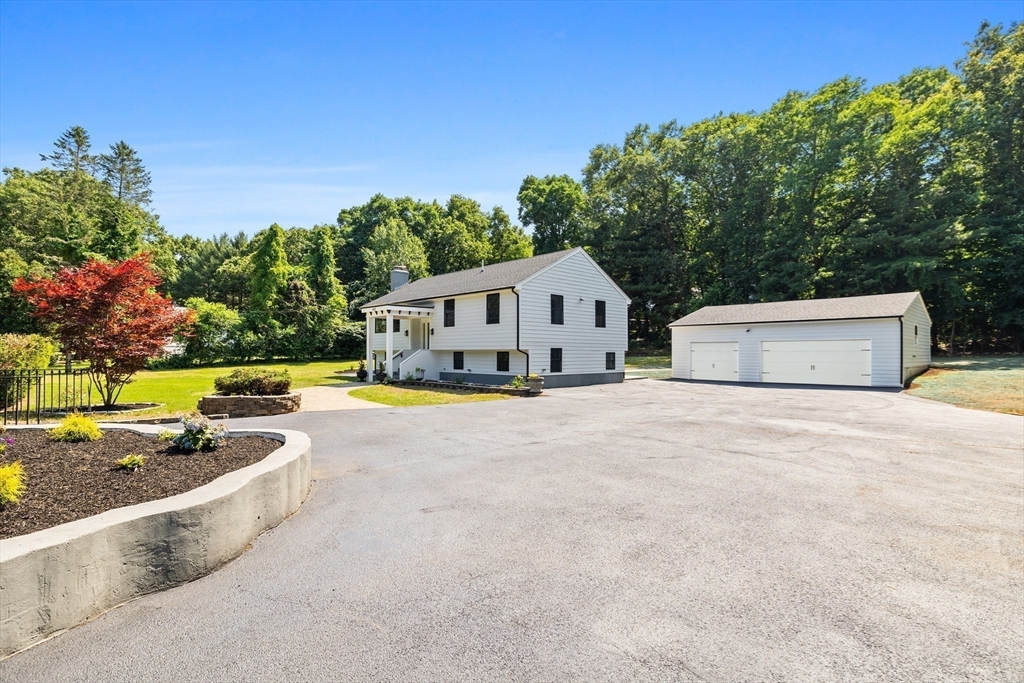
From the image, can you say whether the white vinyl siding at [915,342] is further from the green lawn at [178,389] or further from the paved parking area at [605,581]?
the green lawn at [178,389]

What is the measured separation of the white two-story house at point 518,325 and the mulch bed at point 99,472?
50.9 feet

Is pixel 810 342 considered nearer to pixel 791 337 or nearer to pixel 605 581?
pixel 791 337

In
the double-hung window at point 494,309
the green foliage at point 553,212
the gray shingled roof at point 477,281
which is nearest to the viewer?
the double-hung window at point 494,309

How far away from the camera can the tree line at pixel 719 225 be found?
31.8m

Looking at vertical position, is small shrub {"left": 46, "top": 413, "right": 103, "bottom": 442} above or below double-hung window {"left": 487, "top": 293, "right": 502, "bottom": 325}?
below

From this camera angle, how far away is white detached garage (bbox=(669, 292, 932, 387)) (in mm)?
21000

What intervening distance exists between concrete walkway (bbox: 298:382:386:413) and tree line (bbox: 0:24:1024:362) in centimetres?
1350

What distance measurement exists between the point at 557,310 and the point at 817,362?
12271 mm

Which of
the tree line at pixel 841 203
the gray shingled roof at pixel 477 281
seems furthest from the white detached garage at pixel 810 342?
the tree line at pixel 841 203

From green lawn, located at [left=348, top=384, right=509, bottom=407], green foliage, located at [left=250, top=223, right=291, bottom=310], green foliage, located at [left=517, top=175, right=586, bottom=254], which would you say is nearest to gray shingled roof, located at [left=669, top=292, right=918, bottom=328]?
green lawn, located at [left=348, top=384, right=509, bottom=407]

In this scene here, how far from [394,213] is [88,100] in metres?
44.4

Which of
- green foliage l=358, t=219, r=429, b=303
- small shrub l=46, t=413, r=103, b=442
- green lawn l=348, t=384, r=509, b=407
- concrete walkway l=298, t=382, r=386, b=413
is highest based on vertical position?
green foliage l=358, t=219, r=429, b=303

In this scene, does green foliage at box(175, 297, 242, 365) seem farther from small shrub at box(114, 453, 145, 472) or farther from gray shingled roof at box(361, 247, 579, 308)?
small shrub at box(114, 453, 145, 472)

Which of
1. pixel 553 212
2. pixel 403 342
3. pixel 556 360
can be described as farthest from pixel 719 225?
pixel 403 342
